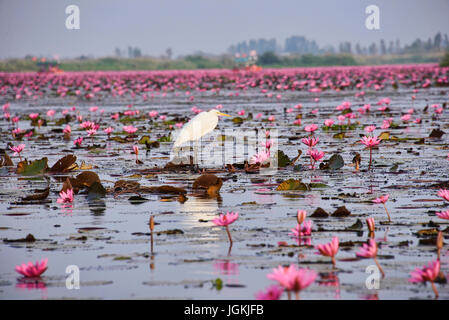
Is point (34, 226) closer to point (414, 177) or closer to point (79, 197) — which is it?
point (79, 197)

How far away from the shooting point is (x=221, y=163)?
26.8 ft

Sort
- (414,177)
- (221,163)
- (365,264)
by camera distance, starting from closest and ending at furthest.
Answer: (365,264) → (414,177) → (221,163)

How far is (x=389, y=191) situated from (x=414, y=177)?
31.6 inches

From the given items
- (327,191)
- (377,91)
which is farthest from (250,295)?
(377,91)

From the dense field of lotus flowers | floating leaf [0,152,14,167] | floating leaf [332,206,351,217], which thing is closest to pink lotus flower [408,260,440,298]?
the dense field of lotus flowers

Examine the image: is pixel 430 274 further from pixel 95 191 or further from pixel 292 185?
pixel 95 191

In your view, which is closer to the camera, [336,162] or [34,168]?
[336,162]

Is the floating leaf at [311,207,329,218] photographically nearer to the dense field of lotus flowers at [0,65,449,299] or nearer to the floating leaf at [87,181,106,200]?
the dense field of lotus flowers at [0,65,449,299]

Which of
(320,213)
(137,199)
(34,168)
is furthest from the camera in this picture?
(34,168)

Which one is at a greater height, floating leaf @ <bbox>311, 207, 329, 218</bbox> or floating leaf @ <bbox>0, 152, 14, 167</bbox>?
floating leaf @ <bbox>0, 152, 14, 167</bbox>

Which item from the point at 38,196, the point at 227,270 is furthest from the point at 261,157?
the point at 227,270

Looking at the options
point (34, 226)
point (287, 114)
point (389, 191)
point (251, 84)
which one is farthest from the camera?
point (251, 84)

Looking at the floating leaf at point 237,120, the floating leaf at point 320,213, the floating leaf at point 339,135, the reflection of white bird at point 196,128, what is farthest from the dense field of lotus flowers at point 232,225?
the floating leaf at point 237,120

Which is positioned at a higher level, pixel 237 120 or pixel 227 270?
pixel 237 120
